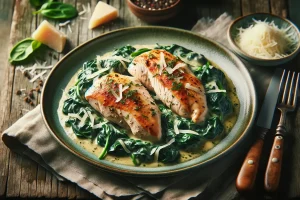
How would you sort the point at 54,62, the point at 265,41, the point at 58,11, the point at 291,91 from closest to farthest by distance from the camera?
the point at 291,91 → the point at 265,41 → the point at 54,62 → the point at 58,11

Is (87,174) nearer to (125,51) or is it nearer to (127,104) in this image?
(127,104)

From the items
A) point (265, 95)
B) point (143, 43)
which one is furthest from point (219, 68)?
point (143, 43)

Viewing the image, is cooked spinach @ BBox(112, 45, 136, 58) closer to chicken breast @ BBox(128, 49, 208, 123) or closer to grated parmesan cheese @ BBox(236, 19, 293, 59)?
chicken breast @ BBox(128, 49, 208, 123)

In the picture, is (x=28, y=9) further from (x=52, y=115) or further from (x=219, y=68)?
(x=219, y=68)

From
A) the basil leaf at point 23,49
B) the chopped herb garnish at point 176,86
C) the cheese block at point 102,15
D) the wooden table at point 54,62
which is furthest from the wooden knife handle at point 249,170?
the basil leaf at point 23,49

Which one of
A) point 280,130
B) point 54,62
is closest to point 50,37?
point 54,62

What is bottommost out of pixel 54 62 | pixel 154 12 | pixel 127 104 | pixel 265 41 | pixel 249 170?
pixel 54 62
